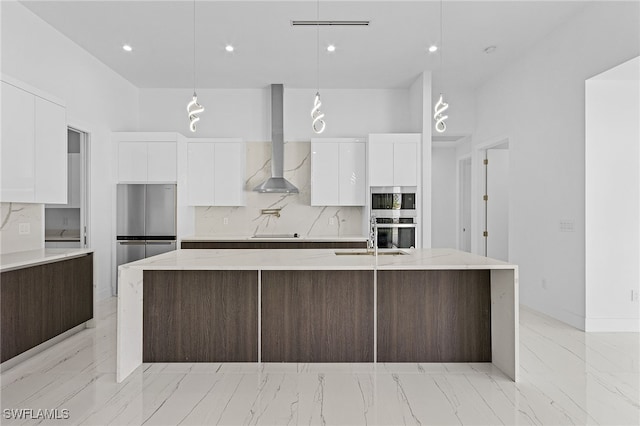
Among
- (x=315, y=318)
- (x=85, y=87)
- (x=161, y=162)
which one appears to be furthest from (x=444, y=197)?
(x=85, y=87)

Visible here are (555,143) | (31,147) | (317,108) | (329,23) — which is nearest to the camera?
(317,108)

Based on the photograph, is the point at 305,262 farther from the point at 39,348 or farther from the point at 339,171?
the point at 339,171

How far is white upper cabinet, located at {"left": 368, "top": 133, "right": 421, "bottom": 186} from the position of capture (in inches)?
236

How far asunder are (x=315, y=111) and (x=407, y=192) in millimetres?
2864

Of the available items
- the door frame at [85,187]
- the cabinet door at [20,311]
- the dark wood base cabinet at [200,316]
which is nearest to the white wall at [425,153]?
the dark wood base cabinet at [200,316]

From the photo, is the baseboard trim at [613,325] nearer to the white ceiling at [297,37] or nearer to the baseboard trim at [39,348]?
the white ceiling at [297,37]

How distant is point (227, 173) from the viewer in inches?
246

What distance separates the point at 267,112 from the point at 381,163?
202cm

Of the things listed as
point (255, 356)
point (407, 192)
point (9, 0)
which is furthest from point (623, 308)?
point (9, 0)

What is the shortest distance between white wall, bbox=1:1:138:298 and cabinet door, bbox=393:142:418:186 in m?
3.91

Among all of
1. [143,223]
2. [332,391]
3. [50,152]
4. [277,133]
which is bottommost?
[332,391]

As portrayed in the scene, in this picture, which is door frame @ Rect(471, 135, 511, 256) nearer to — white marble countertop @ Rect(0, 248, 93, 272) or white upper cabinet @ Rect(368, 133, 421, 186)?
white upper cabinet @ Rect(368, 133, 421, 186)

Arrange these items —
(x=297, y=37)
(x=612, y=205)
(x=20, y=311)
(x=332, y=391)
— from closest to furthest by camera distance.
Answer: (x=332, y=391)
(x=20, y=311)
(x=612, y=205)
(x=297, y=37)

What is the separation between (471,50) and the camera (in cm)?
511
